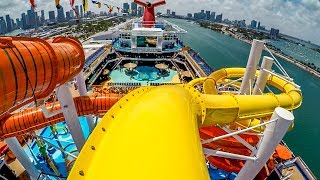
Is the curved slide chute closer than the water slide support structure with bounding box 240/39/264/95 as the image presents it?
Yes

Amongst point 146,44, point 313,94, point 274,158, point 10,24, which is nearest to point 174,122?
point 274,158

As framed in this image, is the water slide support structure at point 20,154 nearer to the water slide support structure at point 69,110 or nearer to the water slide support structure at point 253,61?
the water slide support structure at point 69,110

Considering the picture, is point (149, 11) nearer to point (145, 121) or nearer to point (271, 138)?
point (271, 138)

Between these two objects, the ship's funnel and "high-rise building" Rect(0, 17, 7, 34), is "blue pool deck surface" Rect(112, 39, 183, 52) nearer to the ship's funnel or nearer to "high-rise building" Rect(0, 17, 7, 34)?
the ship's funnel

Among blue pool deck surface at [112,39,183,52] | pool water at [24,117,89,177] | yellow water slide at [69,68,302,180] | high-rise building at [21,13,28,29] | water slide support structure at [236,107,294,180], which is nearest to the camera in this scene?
yellow water slide at [69,68,302,180]

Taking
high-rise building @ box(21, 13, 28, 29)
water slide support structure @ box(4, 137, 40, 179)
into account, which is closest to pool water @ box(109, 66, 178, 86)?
water slide support structure @ box(4, 137, 40, 179)
